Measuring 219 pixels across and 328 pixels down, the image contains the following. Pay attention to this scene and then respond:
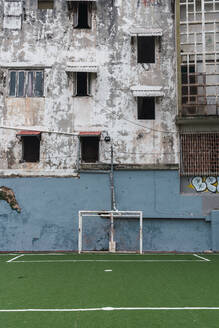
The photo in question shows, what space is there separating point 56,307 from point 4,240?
9831 millimetres

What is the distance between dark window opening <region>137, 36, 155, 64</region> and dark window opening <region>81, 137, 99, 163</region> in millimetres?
4275

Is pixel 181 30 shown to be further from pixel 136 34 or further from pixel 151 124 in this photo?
pixel 151 124

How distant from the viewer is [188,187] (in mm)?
15562

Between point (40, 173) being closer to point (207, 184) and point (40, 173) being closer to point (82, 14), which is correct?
point (207, 184)

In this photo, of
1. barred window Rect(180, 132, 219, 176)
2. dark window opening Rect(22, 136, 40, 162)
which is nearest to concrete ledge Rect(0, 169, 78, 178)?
dark window opening Rect(22, 136, 40, 162)

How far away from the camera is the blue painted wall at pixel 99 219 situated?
597 inches

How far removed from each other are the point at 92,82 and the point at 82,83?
1.61 ft

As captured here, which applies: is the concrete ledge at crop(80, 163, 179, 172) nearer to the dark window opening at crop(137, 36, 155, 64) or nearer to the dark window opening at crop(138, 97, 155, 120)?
the dark window opening at crop(138, 97, 155, 120)

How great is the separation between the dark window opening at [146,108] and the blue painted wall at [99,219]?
2577 mm

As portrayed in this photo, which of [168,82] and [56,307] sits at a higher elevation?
[168,82]

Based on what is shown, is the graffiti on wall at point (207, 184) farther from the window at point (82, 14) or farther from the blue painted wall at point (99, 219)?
the window at point (82, 14)

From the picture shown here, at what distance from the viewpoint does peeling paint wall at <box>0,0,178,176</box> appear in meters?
15.8

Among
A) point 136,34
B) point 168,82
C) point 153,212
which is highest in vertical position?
point 136,34

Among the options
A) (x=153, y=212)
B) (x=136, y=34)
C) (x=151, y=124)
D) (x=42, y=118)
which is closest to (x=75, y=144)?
(x=42, y=118)
